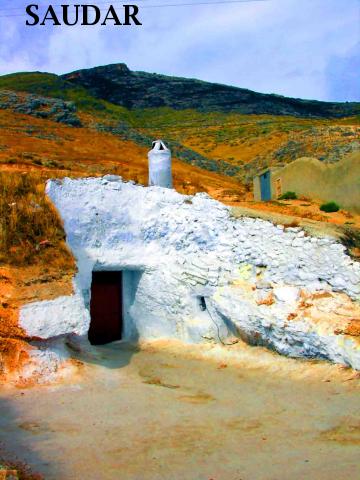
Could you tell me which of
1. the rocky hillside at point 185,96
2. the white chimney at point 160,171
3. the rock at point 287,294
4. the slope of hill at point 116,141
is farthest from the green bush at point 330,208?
the rocky hillside at point 185,96

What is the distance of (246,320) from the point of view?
43.1 feet

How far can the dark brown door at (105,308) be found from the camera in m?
15.0

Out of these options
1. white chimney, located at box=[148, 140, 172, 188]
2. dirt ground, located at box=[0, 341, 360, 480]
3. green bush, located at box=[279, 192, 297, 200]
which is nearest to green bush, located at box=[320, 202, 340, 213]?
green bush, located at box=[279, 192, 297, 200]

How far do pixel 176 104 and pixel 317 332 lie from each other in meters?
67.9

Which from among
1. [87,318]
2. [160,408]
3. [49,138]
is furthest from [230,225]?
[49,138]

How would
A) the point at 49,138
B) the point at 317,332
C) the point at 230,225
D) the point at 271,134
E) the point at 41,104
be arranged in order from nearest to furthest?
the point at 317,332, the point at 230,225, the point at 49,138, the point at 41,104, the point at 271,134

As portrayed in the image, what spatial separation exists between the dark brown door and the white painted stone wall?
0.34 metres

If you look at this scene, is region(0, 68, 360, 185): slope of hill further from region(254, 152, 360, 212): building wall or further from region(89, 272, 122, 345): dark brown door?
region(89, 272, 122, 345): dark brown door

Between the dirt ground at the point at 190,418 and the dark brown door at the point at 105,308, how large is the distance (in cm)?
131

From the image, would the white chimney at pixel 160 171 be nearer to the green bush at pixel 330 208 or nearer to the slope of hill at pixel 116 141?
the slope of hill at pixel 116 141

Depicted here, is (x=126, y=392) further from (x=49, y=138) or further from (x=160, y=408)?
(x=49, y=138)

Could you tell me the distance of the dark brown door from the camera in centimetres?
1501

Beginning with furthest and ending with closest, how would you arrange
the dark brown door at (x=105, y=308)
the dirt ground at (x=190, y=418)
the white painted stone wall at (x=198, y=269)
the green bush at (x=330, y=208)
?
the green bush at (x=330, y=208)
the dark brown door at (x=105, y=308)
the white painted stone wall at (x=198, y=269)
the dirt ground at (x=190, y=418)

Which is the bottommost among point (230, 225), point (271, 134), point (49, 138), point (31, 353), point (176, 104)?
point (31, 353)
